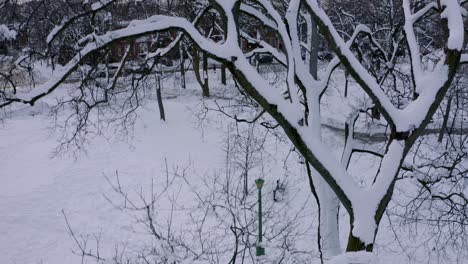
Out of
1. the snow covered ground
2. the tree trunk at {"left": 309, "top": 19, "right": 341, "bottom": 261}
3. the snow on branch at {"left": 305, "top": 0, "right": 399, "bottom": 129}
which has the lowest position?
the snow covered ground

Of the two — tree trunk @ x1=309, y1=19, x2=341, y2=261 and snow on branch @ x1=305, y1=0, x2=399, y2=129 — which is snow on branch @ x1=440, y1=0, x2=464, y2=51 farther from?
tree trunk @ x1=309, y1=19, x2=341, y2=261

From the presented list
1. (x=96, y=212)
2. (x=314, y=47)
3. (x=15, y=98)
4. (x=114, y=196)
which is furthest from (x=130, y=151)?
(x=15, y=98)

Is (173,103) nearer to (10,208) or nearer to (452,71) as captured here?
(10,208)

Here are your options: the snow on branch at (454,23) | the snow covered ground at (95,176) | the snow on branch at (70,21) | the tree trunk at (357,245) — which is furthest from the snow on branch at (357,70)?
the snow covered ground at (95,176)

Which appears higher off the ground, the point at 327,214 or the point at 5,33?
the point at 5,33

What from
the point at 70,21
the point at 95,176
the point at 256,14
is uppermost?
the point at 256,14

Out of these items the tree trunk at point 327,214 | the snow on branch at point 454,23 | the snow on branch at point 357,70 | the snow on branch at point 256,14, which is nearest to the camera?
the snow on branch at point 454,23

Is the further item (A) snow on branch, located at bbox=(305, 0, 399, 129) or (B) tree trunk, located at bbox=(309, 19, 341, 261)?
(B) tree trunk, located at bbox=(309, 19, 341, 261)

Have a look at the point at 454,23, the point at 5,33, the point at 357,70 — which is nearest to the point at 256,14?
the point at 357,70

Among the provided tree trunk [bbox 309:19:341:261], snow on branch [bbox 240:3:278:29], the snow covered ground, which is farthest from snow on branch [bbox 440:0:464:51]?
the snow covered ground

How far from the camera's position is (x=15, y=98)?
4.86m

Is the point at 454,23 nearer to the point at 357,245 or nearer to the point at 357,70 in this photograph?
the point at 357,70

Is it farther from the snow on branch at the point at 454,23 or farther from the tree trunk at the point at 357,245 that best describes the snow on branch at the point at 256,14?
the tree trunk at the point at 357,245

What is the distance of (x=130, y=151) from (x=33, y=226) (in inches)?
221
